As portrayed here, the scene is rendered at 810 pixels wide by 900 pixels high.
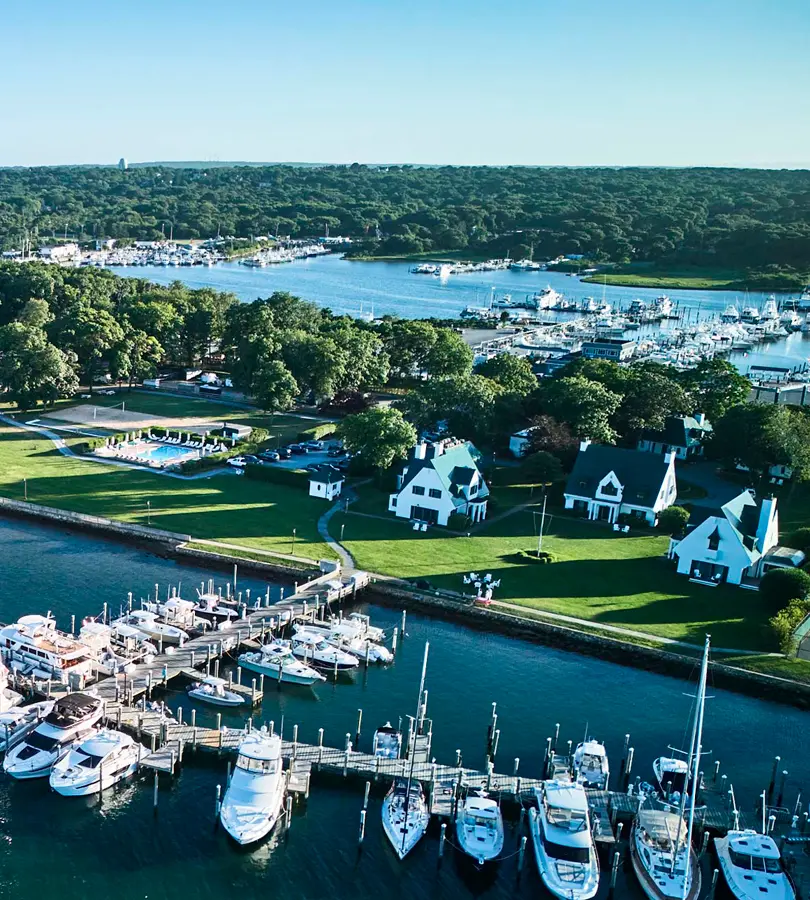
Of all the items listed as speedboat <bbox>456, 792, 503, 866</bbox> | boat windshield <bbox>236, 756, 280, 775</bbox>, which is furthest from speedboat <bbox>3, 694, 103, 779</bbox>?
speedboat <bbox>456, 792, 503, 866</bbox>

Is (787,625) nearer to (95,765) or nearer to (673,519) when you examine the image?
(673,519)

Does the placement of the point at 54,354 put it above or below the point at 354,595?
above

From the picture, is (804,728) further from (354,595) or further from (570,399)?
(570,399)

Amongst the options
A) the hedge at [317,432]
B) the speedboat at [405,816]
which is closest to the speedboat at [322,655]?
the speedboat at [405,816]

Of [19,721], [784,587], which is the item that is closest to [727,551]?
[784,587]

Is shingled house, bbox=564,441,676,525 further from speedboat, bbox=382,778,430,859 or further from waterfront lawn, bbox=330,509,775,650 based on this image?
speedboat, bbox=382,778,430,859

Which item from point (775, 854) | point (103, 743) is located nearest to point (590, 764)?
point (775, 854)

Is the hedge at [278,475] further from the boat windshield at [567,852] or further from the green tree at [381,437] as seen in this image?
the boat windshield at [567,852]
